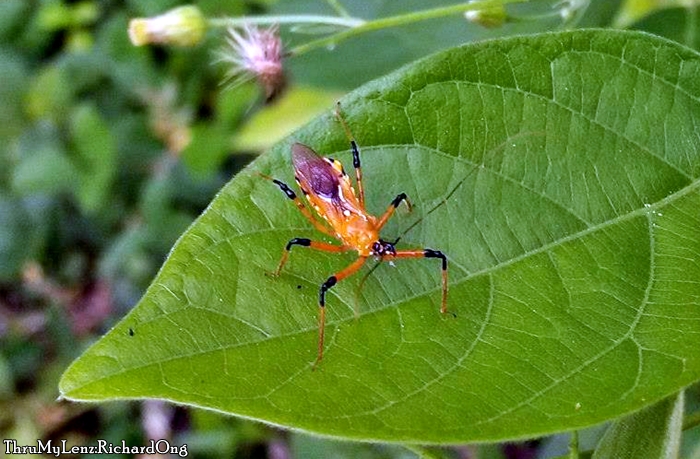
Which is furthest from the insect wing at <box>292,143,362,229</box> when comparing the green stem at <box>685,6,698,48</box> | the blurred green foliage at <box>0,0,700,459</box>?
the blurred green foliage at <box>0,0,700,459</box>

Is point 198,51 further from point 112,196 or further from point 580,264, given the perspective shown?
point 580,264

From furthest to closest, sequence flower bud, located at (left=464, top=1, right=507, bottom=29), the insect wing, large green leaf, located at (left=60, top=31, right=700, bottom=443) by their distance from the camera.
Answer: flower bud, located at (left=464, top=1, right=507, bottom=29) → the insect wing → large green leaf, located at (left=60, top=31, right=700, bottom=443)

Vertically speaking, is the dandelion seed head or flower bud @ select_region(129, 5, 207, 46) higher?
flower bud @ select_region(129, 5, 207, 46)

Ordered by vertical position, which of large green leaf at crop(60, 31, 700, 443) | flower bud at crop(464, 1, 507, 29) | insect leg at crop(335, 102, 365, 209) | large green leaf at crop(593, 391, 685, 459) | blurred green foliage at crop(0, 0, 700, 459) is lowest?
large green leaf at crop(593, 391, 685, 459)

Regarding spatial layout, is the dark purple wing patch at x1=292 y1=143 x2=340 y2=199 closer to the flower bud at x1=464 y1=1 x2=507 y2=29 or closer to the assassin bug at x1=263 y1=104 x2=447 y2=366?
the assassin bug at x1=263 y1=104 x2=447 y2=366

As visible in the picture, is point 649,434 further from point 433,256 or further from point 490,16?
point 490,16

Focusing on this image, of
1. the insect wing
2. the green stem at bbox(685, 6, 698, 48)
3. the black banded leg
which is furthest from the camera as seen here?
the green stem at bbox(685, 6, 698, 48)

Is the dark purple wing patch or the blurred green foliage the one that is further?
the blurred green foliage
